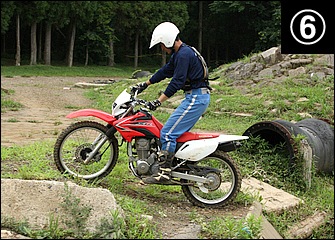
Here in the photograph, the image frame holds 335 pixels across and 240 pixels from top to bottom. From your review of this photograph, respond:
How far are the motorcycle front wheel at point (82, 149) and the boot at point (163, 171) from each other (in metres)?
0.45

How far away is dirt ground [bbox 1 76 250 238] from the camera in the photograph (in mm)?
5041

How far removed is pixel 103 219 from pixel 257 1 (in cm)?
3080

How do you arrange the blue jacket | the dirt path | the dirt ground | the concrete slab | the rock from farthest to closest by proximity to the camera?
the dirt path → the concrete slab → the blue jacket → the dirt ground → the rock

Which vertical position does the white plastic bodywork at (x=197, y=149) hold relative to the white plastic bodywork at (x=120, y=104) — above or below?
below

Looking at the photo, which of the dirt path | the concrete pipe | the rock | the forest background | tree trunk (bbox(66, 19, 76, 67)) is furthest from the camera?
tree trunk (bbox(66, 19, 76, 67))

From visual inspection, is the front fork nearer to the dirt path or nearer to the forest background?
the dirt path

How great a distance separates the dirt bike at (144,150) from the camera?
17.9 feet

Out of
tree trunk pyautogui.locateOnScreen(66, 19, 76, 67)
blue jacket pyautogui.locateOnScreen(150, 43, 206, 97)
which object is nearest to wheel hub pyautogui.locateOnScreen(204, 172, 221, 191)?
blue jacket pyautogui.locateOnScreen(150, 43, 206, 97)

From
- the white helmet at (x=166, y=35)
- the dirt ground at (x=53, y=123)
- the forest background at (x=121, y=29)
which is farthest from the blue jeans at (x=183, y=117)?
the forest background at (x=121, y=29)

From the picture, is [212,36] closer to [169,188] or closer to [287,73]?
[287,73]

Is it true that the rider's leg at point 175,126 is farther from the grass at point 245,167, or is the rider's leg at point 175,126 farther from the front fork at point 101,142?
the front fork at point 101,142

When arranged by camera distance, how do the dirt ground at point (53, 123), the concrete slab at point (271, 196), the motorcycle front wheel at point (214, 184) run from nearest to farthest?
the dirt ground at point (53, 123) < the motorcycle front wheel at point (214, 184) < the concrete slab at point (271, 196)

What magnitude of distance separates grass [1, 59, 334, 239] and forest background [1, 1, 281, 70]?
1285 cm

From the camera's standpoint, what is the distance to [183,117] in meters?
5.34
